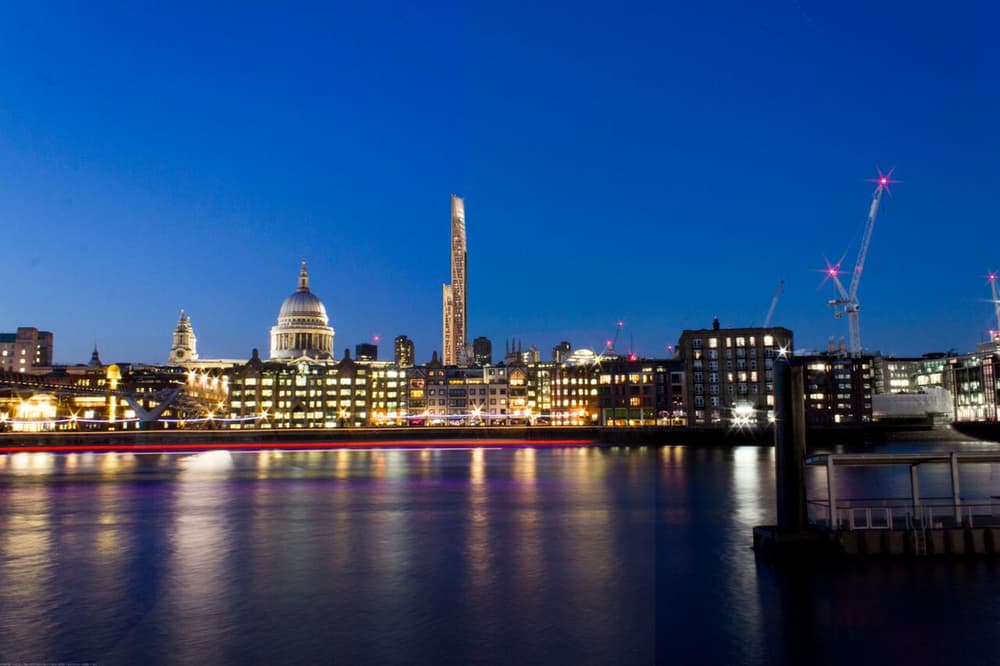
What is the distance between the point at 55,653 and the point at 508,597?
40.1ft

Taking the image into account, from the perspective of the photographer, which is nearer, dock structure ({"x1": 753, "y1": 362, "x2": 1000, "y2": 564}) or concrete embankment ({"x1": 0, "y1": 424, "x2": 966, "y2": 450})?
dock structure ({"x1": 753, "y1": 362, "x2": 1000, "y2": 564})

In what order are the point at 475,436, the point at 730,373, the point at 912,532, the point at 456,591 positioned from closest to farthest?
the point at 456,591, the point at 912,532, the point at 730,373, the point at 475,436

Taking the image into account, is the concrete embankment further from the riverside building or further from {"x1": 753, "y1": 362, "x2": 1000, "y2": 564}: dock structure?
{"x1": 753, "y1": 362, "x2": 1000, "y2": 564}: dock structure

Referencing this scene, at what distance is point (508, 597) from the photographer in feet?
86.3

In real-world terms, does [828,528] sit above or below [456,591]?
above

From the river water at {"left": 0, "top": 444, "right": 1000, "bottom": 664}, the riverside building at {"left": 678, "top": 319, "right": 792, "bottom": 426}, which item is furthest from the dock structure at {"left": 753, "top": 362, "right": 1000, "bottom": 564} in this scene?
the riverside building at {"left": 678, "top": 319, "right": 792, "bottom": 426}

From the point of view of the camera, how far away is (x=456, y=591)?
27.2 meters

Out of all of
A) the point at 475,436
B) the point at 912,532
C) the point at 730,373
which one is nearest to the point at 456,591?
the point at 912,532

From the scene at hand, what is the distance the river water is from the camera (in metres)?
20.8

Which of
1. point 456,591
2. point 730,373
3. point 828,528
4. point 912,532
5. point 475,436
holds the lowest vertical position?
point 456,591

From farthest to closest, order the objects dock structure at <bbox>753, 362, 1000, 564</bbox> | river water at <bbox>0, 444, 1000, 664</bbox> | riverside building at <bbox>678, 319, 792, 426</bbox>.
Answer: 1. riverside building at <bbox>678, 319, 792, 426</bbox>
2. dock structure at <bbox>753, 362, 1000, 564</bbox>
3. river water at <bbox>0, 444, 1000, 664</bbox>

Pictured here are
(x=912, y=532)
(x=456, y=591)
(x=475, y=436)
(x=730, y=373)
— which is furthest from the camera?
(x=475, y=436)

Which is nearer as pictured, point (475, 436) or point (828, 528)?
point (828, 528)

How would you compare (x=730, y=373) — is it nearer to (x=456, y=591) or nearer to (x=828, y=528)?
(x=828, y=528)
